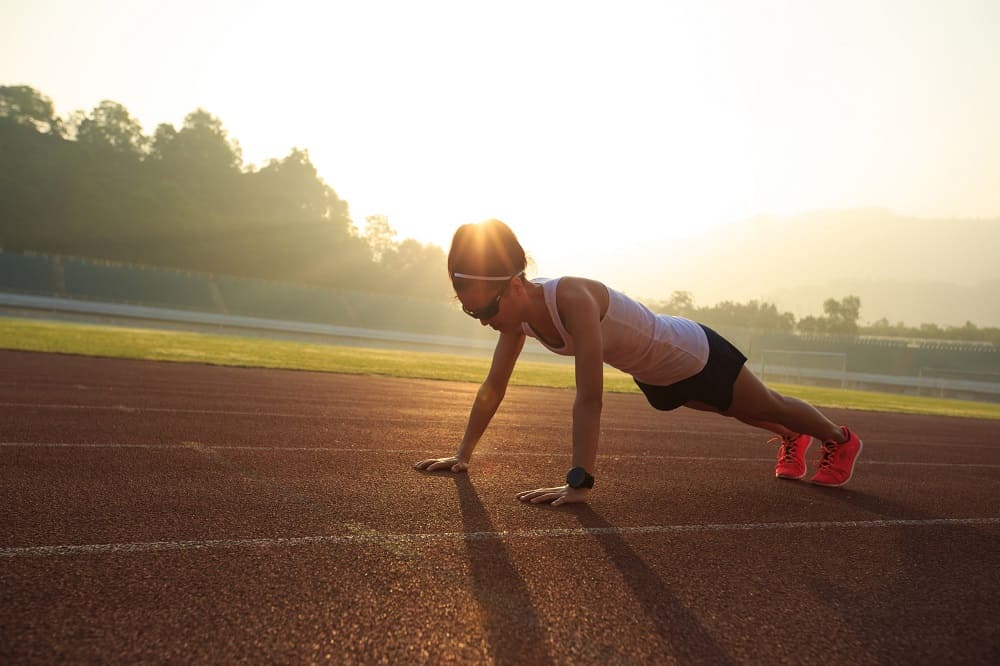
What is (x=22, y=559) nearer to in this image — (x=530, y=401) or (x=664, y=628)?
(x=664, y=628)

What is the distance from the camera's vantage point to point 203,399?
895 cm

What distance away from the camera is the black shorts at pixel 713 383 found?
177 inches

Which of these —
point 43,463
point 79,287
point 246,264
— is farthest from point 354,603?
point 246,264

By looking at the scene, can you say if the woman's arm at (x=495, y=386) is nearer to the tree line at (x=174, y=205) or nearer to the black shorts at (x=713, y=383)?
the black shorts at (x=713, y=383)

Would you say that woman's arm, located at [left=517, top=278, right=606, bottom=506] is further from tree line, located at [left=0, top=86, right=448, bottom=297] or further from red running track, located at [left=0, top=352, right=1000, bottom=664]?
tree line, located at [left=0, top=86, right=448, bottom=297]

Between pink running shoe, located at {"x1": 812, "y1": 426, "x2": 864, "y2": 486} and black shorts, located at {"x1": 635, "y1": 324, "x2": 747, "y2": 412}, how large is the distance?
4.42 ft

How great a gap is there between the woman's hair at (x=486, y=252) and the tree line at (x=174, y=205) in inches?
2783

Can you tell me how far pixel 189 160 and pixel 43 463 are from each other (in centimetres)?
8818

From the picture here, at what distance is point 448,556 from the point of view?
121 inches

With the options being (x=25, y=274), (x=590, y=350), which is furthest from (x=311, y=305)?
(x=590, y=350)

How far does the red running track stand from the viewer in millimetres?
2246

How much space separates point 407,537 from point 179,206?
77487mm

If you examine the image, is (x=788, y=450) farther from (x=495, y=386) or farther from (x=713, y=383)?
(x=495, y=386)

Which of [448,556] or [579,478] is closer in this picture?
[448,556]
